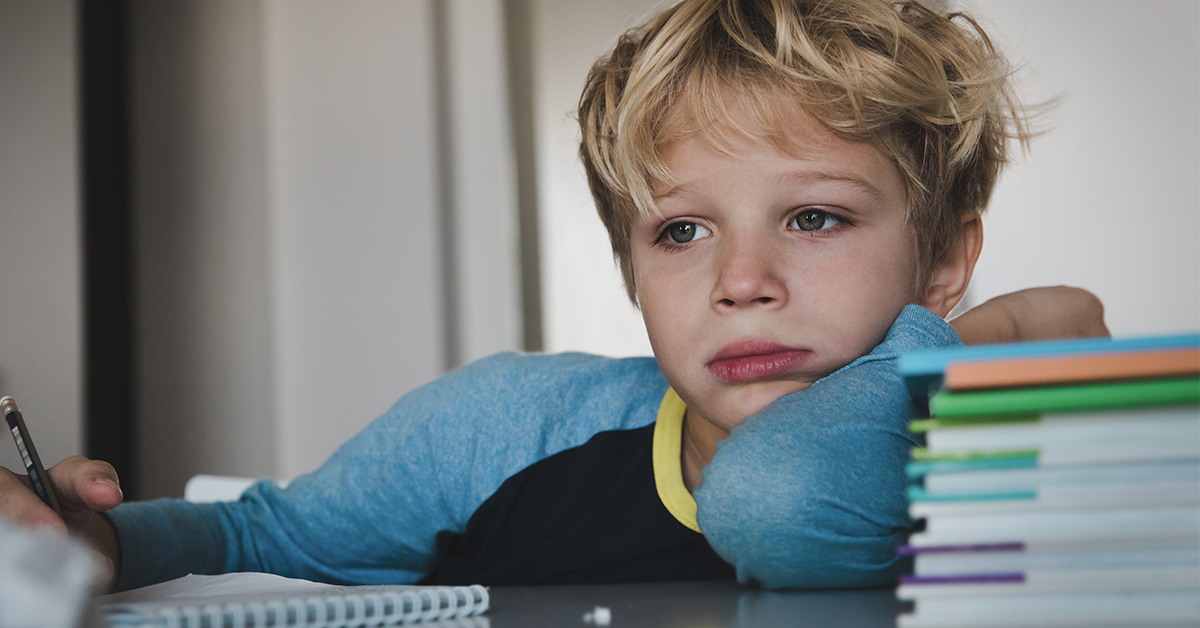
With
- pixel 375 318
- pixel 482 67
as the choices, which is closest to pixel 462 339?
pixel 375 318

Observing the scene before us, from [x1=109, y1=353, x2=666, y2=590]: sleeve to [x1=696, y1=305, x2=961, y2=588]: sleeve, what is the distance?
40cm

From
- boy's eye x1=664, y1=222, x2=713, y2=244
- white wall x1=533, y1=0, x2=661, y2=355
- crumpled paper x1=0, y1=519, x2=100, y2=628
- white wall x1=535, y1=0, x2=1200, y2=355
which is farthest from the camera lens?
white wall x1=533, y1=0, x2=661, y2=355

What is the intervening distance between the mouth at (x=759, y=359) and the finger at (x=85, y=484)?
45cm

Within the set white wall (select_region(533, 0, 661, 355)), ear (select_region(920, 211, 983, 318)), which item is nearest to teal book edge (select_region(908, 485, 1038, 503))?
ear (select_region(920, 211, 983, 318))

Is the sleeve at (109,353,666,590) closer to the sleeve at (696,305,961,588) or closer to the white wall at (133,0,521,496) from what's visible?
the sleeve at (696,305,961,588)

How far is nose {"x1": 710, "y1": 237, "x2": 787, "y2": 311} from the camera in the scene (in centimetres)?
68

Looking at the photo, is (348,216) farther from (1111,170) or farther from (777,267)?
(1111,170)

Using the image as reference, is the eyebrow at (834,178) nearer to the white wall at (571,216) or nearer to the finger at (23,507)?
the finger at (23,507)

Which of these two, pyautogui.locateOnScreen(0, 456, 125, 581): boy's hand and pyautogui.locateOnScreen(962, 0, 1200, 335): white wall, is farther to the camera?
pyautogui.locateOnScreen(962, 0, 1200, 335): white wall

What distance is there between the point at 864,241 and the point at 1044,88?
1.38 metres

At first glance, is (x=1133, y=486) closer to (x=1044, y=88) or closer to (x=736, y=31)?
(x=736, y=31)

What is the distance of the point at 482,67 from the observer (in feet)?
6.64

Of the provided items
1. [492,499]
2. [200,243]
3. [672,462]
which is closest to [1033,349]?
[672,462]

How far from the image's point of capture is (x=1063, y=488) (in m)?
0.33
